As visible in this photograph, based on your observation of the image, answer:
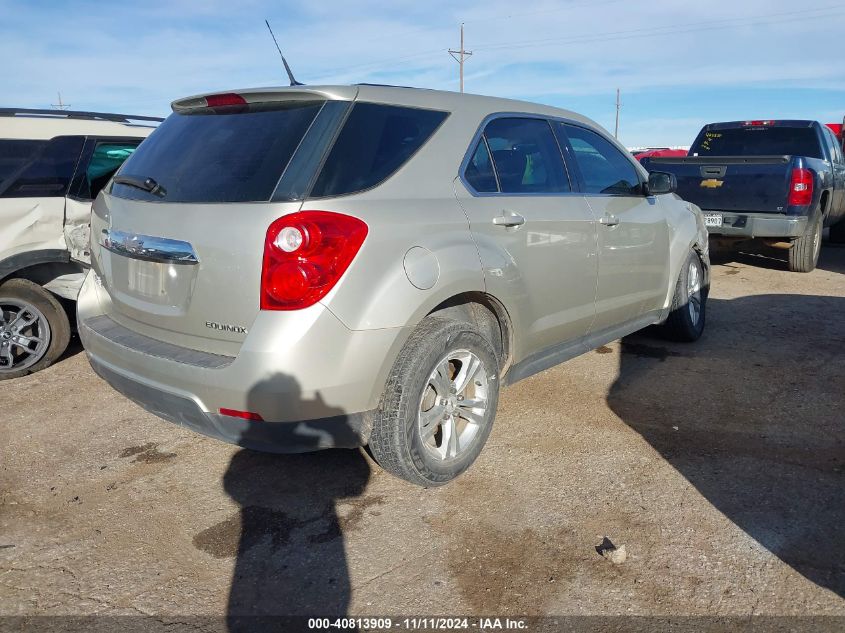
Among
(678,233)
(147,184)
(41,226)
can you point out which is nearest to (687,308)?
(678,233)

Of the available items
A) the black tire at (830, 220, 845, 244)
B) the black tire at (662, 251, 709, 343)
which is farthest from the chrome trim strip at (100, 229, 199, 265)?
the black tire at (830, 220, 845, 244)

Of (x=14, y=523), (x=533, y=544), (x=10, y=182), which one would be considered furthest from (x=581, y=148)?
(x=10, y=182)

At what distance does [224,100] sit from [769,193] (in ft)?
23.1

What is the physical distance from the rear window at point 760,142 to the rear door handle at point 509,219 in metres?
7.84

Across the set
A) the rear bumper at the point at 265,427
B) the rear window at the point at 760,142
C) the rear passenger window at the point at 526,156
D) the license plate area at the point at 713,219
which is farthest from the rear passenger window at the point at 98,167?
the rear window at the point at 760,142

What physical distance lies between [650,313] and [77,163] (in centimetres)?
425

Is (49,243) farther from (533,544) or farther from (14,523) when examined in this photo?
(533,544)

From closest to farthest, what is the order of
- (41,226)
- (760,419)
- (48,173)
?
1. (760,419)
2. (41,226)
3. (48,173)

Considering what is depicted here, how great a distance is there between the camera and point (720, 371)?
4.81 m

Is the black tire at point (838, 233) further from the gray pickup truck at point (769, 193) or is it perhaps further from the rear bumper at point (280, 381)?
the rear bumper at point (280, 381)

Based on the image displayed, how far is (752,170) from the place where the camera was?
26.4 feet

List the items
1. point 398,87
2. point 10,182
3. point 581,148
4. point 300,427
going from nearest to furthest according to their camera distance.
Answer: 1. point 300,427
2. point 398,87
3. point 581,148
4. point 10,182

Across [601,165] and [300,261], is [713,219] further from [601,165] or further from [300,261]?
[300,261]

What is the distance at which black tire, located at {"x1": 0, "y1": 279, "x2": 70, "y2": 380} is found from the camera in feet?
15.4
